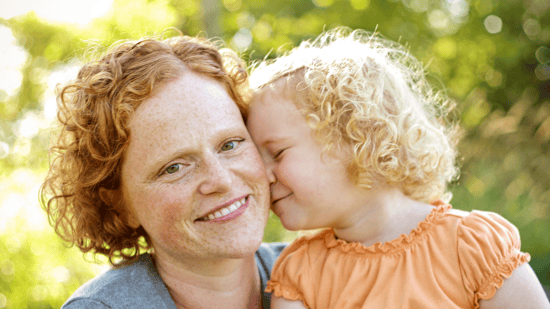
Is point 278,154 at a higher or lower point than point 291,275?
higher

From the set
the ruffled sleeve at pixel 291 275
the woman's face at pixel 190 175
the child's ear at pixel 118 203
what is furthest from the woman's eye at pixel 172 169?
the ruffled sleeve at pixel 291 275

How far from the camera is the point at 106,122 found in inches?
69.6

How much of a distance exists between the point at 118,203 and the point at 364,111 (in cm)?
122

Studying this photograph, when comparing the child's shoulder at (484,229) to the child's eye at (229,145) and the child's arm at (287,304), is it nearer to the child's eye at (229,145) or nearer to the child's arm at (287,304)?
the child's arm at (287,304)

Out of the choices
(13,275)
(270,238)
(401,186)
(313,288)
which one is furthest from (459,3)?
(13,275)

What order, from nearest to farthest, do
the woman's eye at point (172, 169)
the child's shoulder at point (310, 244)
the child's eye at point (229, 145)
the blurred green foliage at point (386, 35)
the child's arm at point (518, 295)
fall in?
the child's arm at point (518, 295), the woman's eye at point (172, 169), the child's eye at point (229, 145), the child's shoulder at point (310, 244), the blurred green foliage at point (386, 35)

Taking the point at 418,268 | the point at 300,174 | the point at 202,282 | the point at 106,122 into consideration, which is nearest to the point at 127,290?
the point at 202,282

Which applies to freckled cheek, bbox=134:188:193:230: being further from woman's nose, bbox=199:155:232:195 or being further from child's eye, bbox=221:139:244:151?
child's eye, bbox=221:139:244:151

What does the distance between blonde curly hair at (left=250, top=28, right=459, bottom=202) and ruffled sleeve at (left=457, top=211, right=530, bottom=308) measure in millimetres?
410

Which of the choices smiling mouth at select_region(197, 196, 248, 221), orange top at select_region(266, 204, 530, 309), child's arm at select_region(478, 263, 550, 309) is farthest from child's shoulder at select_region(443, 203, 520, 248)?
smiling mouth at select_region(197, 196, 248, 221)

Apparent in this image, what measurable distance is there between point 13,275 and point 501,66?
315 inches

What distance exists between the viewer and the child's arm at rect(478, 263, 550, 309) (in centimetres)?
167

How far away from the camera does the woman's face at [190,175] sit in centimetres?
173

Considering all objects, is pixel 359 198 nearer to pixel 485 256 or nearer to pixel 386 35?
pixel 485 256
